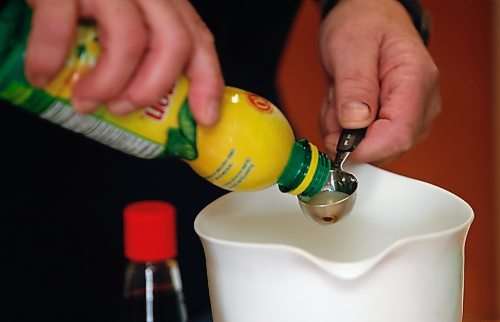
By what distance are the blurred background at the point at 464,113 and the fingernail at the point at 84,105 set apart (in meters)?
1.17

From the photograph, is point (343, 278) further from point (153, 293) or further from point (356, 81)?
point (356, 81)

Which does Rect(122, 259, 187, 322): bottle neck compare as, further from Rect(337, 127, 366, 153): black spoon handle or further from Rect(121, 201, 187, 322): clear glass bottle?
Rect(337, 127, 366, 153): black spoon handle

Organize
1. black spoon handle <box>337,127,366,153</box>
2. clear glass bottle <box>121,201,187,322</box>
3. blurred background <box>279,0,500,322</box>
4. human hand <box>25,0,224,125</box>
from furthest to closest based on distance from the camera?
blurred background <box>279,0,500,322</box>
black spoon handle <box>337,127,366,153</box>
clear glass bottle <box>121,201,187,322</box>
human hand <box>25,0,224,125</box>

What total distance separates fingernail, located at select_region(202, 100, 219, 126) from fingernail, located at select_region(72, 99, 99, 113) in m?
0.07

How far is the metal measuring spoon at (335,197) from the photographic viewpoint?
0.56 m

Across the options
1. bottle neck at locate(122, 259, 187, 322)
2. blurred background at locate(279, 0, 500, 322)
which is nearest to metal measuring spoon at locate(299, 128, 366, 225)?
bottle neck at locate(122, 259, 187, 322)

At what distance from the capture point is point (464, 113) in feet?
5.51

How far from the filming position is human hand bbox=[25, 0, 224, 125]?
1.27ft

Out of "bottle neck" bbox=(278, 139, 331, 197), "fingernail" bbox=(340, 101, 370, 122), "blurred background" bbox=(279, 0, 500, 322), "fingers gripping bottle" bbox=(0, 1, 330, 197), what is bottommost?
"blurred background" bbox=(279, 0, 500, 322)

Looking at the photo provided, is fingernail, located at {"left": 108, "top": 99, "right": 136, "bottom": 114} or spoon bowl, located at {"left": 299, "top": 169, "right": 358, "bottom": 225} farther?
spoon bowl, located at {"left": 299, "top": 169, "right": 358, "bottom": 225}

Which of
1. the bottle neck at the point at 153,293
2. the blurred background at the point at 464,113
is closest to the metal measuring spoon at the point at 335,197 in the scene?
the bottle neck at the point at 153,293

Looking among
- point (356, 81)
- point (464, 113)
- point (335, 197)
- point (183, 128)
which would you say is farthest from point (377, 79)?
point (464, 113)

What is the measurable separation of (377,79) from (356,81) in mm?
29

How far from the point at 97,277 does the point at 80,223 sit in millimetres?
60
